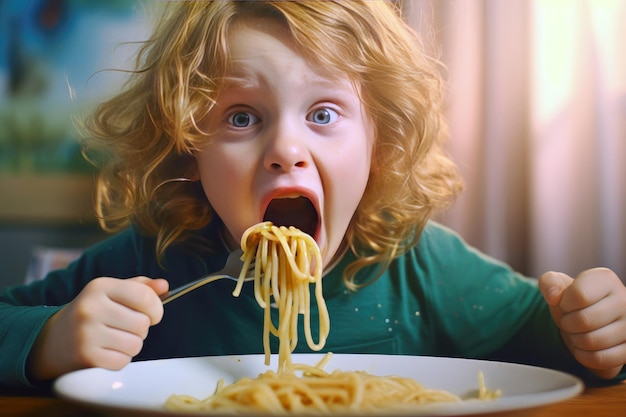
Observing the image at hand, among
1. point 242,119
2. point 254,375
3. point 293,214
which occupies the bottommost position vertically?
point 254,375

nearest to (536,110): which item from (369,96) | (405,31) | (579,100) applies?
(579,100)

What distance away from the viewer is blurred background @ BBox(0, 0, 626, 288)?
1509mm

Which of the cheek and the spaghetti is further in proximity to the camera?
the cheek

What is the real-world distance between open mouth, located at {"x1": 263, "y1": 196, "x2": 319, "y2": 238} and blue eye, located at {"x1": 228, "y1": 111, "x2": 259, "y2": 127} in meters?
0.10

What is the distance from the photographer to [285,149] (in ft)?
2.48

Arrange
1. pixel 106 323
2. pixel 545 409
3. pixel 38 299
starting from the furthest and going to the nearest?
pixel 38 299 → pixel 106 323 → pixel 545 409

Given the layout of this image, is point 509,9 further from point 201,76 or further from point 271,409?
point 271,409

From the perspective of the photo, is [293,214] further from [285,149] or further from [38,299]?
[38,299]

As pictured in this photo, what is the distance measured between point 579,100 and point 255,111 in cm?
99

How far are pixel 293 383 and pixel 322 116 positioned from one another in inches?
13.9

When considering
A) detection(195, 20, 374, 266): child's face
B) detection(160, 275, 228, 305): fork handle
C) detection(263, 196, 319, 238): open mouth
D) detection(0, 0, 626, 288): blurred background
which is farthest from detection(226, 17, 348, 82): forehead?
detection(0, 0, 626, 288): blurred background

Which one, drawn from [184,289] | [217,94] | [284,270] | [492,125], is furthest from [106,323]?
[492,125]

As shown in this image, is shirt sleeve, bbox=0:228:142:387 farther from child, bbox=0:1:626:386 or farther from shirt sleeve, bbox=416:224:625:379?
shirt sleeve, bbox=416:224:625:379

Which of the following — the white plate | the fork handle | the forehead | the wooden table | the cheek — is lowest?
the wooden table
